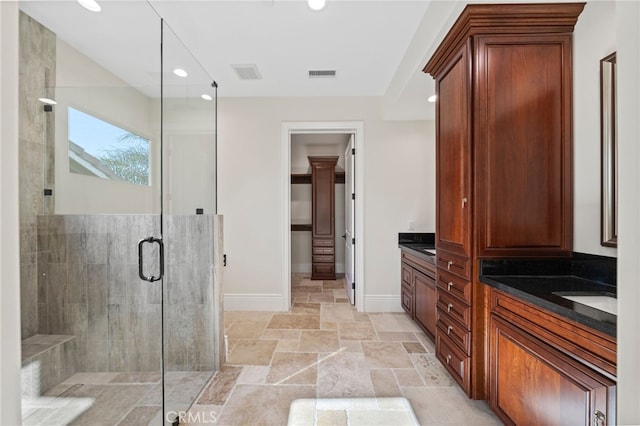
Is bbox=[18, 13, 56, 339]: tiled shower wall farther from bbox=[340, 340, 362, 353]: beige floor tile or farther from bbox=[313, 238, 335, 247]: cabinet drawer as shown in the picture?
bbox=[313, 238, 335, 247]: cabinet drawer

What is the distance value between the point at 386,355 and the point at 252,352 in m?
1.23

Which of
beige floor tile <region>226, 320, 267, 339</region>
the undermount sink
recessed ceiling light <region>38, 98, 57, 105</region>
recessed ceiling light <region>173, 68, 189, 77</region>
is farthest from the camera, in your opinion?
beige floor tile <region>226, 320, 267, 339</region>

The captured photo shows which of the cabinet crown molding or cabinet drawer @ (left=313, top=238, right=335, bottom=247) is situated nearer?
the cabinet crown molding

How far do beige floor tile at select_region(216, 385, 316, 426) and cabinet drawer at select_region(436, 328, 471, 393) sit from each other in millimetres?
1022

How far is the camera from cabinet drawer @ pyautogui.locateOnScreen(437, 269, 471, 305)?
75.1 inches

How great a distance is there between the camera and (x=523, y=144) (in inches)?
71.9

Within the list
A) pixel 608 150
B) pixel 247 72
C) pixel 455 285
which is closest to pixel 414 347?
pixel 455 285

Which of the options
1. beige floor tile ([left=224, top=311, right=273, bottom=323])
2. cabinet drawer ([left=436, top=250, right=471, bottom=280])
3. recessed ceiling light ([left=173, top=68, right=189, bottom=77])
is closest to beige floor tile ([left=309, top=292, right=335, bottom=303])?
beige floor tile ([left=224, top=311, right=273, bottom=323])

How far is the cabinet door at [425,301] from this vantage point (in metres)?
2.75

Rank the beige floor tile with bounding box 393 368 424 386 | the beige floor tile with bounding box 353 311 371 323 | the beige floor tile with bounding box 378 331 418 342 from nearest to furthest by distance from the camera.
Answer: the beige floor tile with bounding box 393 368 424 386, the beige floor tile with bounding box 378 331 418 342, the beige floor tile with bounding box 353 311 371 323

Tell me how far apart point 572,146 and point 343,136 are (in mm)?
4000

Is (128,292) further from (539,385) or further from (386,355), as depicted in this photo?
(539,385)

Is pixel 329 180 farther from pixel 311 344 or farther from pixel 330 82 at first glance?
pixel 311 344

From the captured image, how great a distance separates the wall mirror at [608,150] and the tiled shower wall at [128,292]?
2.61 meters
